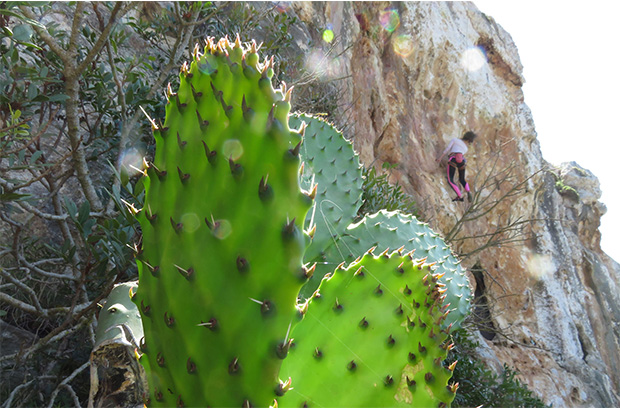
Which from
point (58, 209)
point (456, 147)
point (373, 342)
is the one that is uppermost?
point (456, 147)

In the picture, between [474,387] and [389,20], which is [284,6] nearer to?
[389,20]

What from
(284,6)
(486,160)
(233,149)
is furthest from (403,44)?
(233,149)

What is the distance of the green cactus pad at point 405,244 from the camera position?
1.45 m

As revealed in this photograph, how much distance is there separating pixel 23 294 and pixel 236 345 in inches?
55.5

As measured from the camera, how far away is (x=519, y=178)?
8289 millimetres

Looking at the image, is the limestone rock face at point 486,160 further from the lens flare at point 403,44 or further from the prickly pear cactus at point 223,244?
the prickly pear cactus at point 223,244

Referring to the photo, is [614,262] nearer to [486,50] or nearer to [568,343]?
[568,343]

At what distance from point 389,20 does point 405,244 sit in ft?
20.2

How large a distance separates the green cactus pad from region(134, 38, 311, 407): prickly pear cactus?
85 cm

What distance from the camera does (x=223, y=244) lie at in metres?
0.54

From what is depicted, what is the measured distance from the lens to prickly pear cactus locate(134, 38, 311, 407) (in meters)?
0.53

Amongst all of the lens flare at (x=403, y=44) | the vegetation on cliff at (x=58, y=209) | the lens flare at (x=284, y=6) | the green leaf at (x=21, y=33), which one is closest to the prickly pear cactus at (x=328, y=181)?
the vegetation on cliff at (x=58, y=209)

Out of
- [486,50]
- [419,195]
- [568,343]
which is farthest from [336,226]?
[486,50]

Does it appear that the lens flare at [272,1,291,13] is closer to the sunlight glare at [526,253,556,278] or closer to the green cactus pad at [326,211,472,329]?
the green cactus pad at [326,211,472,329]
